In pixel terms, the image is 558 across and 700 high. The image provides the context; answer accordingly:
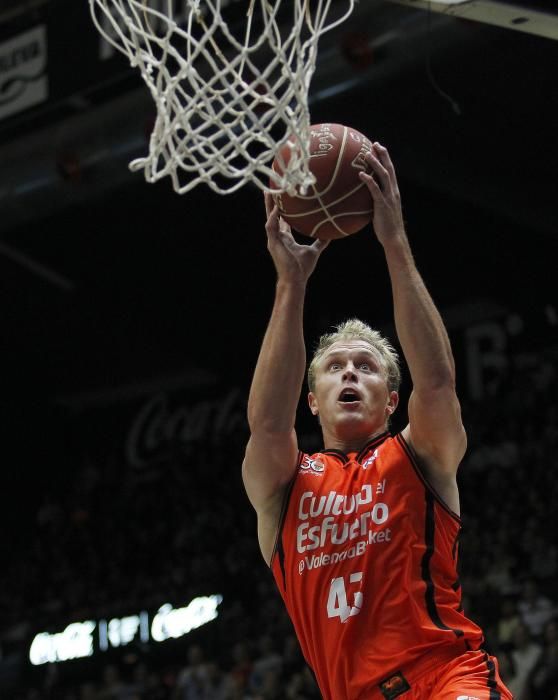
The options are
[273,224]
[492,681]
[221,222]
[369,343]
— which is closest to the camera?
[492,681]

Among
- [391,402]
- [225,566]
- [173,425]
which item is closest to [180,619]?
[225,566]

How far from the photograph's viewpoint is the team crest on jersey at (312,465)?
3.87 meters

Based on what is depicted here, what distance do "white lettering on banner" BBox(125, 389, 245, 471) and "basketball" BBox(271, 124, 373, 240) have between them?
14.8 meters

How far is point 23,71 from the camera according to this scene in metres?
8.91

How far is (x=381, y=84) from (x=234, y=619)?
21.0 feet

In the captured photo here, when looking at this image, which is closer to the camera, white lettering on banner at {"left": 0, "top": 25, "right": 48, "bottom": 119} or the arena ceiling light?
the arena ceiling light

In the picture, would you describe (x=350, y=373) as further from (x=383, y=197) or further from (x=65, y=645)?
(x=65, y=645)

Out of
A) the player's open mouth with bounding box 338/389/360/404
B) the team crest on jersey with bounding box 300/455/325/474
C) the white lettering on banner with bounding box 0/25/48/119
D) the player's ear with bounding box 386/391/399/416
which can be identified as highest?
the white lettering on banner with bounding box 0/25/48/119

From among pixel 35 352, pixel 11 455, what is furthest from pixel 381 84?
pixel 11 455

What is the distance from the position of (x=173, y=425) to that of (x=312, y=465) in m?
16.1

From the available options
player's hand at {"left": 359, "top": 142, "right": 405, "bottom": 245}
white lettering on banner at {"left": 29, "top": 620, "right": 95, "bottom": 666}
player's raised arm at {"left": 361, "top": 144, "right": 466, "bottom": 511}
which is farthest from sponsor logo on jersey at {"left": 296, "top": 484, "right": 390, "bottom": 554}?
white lettering on banner at {"left": 29, "top": 620, "right": 95, "bottom": 666}

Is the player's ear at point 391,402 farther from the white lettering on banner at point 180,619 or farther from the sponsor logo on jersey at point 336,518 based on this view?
the white lettering on banner at point 180,619

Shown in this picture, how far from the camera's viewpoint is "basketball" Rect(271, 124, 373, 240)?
373 cm

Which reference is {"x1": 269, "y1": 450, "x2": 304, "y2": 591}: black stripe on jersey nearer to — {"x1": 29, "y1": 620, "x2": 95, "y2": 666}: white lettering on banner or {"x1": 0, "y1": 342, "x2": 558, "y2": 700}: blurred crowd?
{"x1": 0, "y1": 342, "x2": 558, "y2": 700}: blurred crowd
